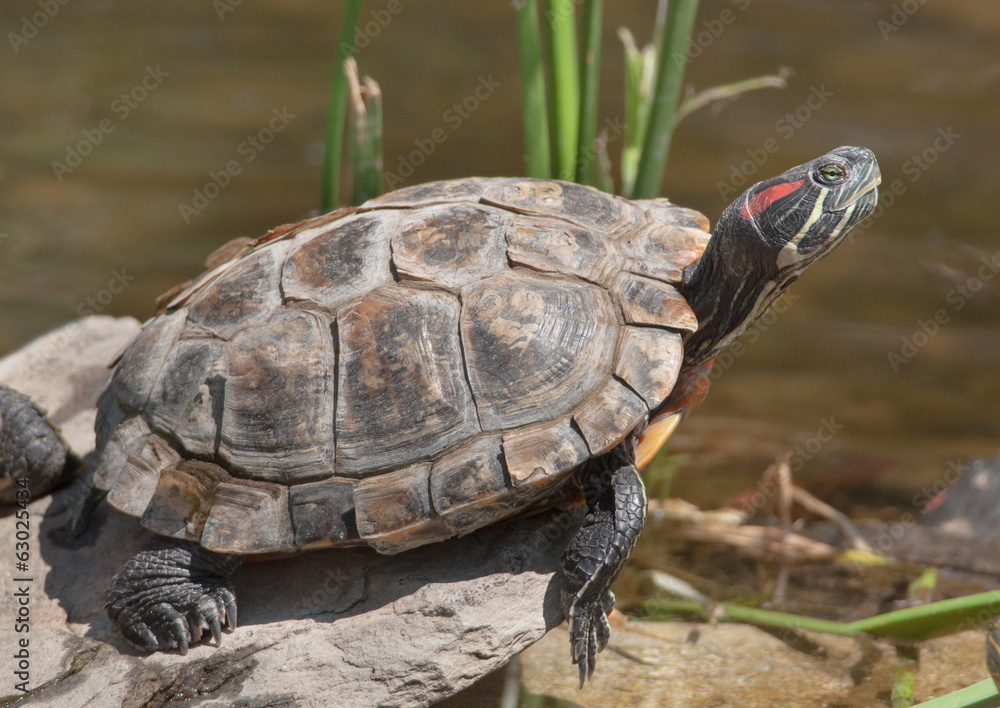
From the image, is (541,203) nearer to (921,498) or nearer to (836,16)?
(921,498)

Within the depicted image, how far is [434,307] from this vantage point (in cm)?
385

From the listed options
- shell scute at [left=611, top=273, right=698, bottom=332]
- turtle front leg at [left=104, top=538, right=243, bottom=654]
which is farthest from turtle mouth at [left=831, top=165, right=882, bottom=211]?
turtle front leg at [left=104, top=538, right=243, bottom=654]

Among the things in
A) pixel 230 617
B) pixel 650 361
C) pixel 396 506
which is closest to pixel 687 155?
pixel 650 361

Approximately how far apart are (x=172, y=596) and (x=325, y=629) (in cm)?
70

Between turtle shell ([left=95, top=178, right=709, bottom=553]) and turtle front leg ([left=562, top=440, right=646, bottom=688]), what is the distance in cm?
21

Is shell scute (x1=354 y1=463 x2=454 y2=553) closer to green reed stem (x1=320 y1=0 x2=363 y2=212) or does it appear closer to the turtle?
the turtle

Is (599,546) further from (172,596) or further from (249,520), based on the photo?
(172,596)

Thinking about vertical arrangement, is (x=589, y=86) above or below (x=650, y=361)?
above

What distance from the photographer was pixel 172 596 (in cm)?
377

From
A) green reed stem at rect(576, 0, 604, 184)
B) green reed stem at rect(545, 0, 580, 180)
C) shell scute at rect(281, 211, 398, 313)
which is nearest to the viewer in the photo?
shell scute at rect(281, 211, 398, 313)

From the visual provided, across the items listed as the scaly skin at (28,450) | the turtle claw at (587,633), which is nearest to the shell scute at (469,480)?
the turtle claw at (587,633)

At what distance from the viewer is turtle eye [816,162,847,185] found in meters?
3.83

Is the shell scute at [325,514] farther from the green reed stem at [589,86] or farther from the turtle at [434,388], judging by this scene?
the green reed stem at [589,86]

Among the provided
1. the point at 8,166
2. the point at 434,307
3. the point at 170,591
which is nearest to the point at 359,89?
the point at 434,307
